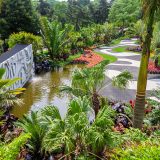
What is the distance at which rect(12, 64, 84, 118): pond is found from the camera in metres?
16.6

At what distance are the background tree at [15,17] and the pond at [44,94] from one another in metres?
14.3

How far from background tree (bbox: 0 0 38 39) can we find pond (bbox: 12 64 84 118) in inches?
562

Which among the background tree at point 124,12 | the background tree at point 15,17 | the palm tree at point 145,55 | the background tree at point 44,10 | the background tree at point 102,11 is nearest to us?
the palm tree at point 145,55

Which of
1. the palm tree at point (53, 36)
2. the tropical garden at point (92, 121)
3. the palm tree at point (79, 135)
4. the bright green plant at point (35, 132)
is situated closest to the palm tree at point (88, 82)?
the tropical garden at point (92, 121)

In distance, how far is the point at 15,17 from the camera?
39.1m

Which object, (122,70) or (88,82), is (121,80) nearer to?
(88,82)

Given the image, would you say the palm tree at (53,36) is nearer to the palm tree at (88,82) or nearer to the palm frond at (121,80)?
the palm tree at (88,82)

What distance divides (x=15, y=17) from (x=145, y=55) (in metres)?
31.7

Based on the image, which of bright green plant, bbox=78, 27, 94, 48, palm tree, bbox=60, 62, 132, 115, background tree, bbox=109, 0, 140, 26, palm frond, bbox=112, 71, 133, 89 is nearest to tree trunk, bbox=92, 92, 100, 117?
palm tree, bbox=60, 62, 132, 115

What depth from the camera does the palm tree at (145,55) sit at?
9414 mm

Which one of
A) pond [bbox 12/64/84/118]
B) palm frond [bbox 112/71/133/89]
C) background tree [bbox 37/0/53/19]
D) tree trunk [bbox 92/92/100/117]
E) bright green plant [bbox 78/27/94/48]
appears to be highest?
background tree [bbox 37/0/53/19]

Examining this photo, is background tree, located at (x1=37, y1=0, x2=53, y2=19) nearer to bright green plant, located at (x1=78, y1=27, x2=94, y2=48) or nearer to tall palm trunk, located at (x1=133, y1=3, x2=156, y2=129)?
bright green plant, located at (x1=78, y1=27, x2=94, y2=48)

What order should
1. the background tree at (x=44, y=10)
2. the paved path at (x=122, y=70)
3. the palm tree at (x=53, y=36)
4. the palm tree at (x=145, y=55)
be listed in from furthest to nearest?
the background tree at (x=44, y=10), the palm tree at (x=53, y=36), the paved path at (x=122, y=70), the palm tree at (x=145, y=55)

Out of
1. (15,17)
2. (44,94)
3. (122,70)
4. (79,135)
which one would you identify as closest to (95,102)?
(79,135)
